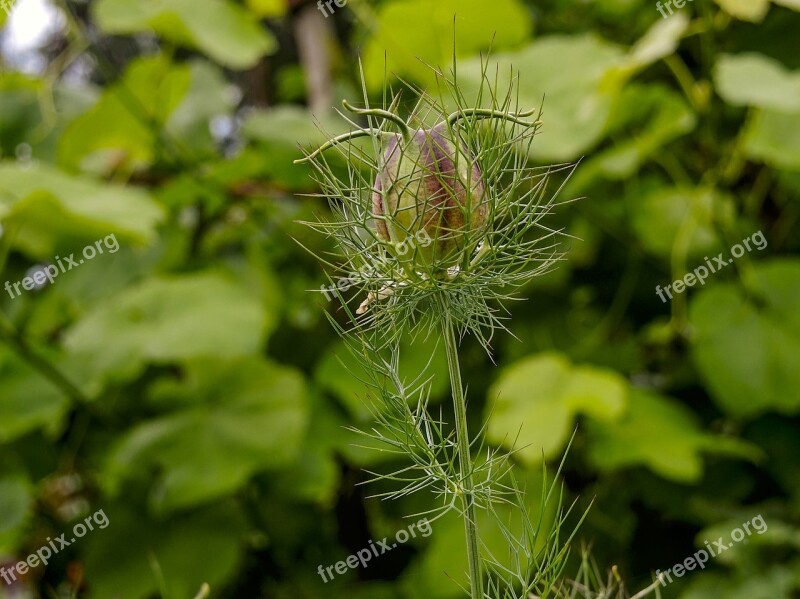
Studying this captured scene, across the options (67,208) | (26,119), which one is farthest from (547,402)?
(26,119)

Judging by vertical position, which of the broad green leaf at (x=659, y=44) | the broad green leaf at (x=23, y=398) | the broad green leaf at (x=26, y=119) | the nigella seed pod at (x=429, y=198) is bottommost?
the broad green leaf at (x=23, y=398)

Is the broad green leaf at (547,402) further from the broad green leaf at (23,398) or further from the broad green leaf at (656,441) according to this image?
the broad green leaf at (23,398)

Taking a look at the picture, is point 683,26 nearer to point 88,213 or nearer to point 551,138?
point 551,138

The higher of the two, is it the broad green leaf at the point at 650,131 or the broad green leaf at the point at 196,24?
the broad green leaf at the point at 196,24

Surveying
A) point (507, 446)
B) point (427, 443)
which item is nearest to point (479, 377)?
point (507, 446)

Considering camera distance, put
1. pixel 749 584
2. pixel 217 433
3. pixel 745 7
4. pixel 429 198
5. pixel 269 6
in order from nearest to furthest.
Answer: pixel 429 198 < pixel 749 584 < pixel 745 7 < pixel 217 433 < pixel 269 6

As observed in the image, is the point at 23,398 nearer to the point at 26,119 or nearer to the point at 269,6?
the point at 26,119

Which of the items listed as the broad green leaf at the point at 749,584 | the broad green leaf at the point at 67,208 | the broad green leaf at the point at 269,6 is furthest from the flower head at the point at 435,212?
the broad green leaf at the point at 269,6
